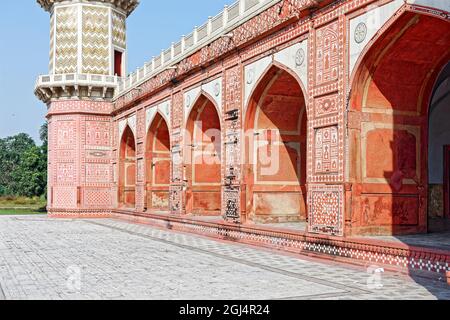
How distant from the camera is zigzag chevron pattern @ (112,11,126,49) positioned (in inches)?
811

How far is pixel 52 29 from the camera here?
2064 centimetres

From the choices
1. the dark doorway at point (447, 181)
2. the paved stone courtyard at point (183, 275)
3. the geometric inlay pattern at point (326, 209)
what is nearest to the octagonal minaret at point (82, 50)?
the paved stone courtyard at point (183, 275)

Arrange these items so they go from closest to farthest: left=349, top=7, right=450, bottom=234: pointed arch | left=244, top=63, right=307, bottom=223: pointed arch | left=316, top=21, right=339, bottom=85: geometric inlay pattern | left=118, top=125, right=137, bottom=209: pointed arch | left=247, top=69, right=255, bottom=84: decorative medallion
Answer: left=349, top=7, right=450, bottom=234: pointed arch, left=316, top=21, right=339, bottom=85: geometric inlay pattern, left=247, top=69, right=255, bottom=84: decorative medallion, left=244, top=63, right=307, bottom=223: pointed arch, left=118, top=125, right=137, bottom=209: pointed arch

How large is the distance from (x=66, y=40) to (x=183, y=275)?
50.5ft

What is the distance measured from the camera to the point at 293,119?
11484mm

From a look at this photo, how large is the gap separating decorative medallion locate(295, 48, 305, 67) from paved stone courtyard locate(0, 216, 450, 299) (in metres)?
3.20

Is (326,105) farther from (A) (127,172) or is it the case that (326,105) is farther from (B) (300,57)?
(A) (127,172)

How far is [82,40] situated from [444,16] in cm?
1565

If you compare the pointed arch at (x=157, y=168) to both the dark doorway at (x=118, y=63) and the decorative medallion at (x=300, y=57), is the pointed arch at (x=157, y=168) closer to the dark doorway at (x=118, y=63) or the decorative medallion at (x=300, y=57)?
the dark doorway at (x=118, y=63)

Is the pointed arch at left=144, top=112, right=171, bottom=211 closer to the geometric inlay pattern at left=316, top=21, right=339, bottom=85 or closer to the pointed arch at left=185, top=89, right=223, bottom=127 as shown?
the pointed arch at left=185, top=89, right=223, bottom=127

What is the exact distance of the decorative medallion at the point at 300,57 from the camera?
9.23m

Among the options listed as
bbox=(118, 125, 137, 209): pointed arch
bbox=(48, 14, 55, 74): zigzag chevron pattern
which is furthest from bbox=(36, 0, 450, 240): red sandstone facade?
bbox=(48, 14, 55, 74): zigzag chevron pattern
